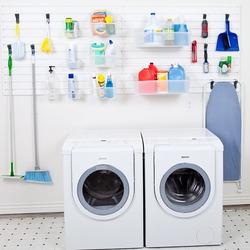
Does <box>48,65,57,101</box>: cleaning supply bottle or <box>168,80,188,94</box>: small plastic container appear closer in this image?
<box>168,80,188,94</box>: small plastic container

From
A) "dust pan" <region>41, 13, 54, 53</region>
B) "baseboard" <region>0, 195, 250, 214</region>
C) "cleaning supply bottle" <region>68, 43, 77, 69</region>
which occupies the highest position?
"dust pan" <region>41, 13, 54, 53</region>

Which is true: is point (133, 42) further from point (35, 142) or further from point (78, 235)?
point (78, 235)

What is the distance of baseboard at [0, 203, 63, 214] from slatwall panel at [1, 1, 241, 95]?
3.39 feet

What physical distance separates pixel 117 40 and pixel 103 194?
1.35m

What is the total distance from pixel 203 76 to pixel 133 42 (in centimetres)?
70

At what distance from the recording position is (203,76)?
3514 mm

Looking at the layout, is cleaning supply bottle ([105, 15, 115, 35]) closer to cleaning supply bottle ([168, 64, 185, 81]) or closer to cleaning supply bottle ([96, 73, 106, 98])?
cleaning supply bottle ([96, 73, 106, 98])

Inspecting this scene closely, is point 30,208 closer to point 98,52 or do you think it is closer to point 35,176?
point 35,176

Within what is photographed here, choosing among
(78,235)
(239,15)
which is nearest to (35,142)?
(78,235)

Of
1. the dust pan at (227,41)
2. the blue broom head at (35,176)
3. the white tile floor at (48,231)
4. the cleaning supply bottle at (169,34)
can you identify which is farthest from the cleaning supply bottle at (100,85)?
the white tile floor at (48,231)

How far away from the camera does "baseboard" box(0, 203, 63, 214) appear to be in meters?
3.58

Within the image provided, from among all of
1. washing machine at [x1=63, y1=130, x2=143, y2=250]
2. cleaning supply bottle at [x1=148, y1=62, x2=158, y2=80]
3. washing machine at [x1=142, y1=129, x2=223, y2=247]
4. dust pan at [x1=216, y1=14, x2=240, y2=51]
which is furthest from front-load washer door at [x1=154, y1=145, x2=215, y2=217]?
dust pan at [x1=216, y1=14, x2=240, y2=51]

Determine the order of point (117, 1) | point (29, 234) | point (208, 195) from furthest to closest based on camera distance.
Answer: point (117, 1)
point (29, 234)
point (208, 195)

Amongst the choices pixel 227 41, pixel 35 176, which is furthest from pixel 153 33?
pixel 35 176
